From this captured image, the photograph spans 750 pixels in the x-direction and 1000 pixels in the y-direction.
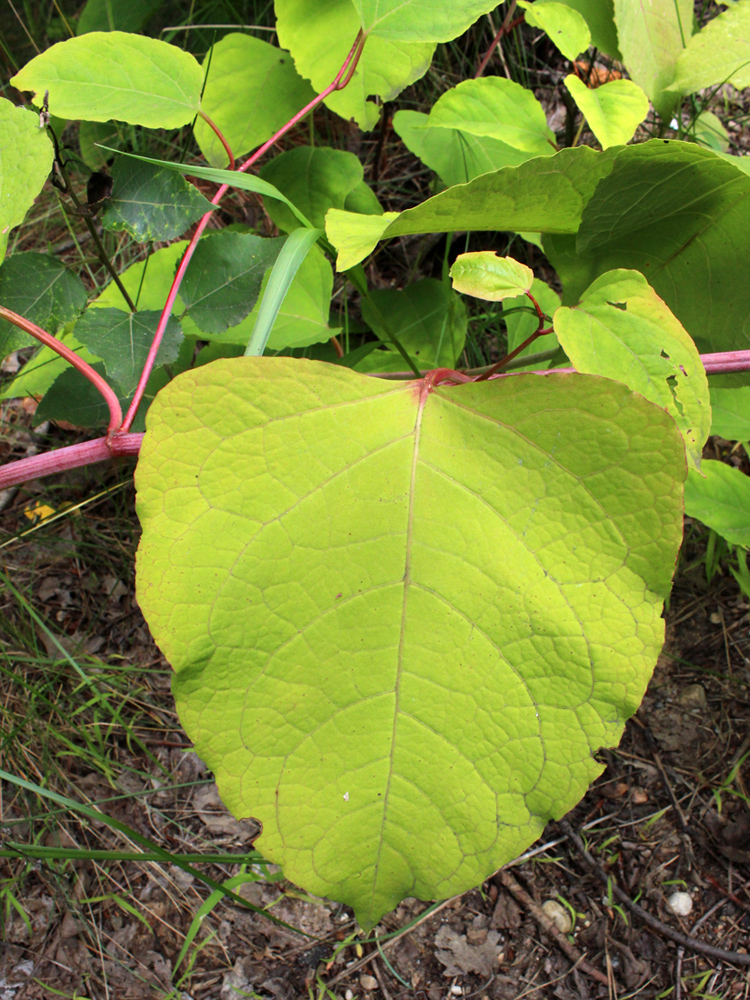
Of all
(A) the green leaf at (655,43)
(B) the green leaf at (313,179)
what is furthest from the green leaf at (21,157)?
(A) the green leaf at (655,43)

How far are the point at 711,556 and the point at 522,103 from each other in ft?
3.10

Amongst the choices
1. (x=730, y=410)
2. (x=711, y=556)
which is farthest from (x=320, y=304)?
(x=711, y=556)

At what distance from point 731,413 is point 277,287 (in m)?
0.83

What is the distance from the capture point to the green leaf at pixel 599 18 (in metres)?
1.24

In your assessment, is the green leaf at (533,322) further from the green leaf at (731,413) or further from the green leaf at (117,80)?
→ the green leaf at (117,80)

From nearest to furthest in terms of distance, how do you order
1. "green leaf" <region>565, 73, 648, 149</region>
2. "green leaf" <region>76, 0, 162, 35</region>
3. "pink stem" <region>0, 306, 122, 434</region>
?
"pink stem" <region>0, 306, 122, 434</region>
"green leaf" <region>565, 73, 648, 149</region>
"green leaf" <region>76, 0, 162, 35</region>

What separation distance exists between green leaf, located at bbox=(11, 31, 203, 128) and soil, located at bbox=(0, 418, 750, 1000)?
35.8 inches

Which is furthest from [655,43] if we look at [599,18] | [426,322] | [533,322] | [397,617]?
[397,617]

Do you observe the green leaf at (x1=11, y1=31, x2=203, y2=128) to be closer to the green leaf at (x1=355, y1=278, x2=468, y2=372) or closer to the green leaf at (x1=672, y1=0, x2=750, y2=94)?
the green leaf at (x1=355, y1=278, x2=468, y2=372)

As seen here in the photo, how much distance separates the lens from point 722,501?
3.90 ft

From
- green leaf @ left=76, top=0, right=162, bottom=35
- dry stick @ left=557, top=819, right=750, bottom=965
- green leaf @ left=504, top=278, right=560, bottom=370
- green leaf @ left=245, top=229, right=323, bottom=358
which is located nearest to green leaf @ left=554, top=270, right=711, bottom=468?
green leaf @ left=245, top=229, right=323, bottom=358

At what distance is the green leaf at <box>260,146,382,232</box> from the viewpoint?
119 centimetres

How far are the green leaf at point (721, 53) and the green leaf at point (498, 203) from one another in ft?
2.04

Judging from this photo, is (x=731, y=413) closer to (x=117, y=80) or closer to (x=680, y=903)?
(x=680, y=903)
